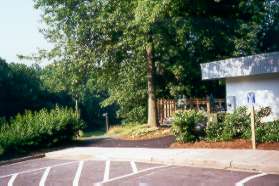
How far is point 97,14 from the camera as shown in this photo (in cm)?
2348

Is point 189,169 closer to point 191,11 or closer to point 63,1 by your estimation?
point 191,11

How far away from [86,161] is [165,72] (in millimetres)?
16525

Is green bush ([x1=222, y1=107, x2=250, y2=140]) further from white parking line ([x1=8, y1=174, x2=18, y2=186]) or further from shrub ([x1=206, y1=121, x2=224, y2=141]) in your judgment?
white parking line ([x1=8, y1=174, x2=18, y2=186])

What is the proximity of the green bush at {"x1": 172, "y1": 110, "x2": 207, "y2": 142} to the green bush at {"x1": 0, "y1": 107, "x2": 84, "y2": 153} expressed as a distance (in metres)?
7.09

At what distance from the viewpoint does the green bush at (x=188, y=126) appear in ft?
55.2

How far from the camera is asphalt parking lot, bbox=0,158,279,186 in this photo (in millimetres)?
10259

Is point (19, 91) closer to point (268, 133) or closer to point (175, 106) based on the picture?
point (175, 106)

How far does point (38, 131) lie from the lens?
20.4m

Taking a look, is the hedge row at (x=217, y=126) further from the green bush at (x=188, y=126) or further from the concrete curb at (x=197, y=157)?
the concrete curb at (x=197, y=157)

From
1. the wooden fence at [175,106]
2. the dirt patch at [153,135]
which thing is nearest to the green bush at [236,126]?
the dirt patch at [153,135]

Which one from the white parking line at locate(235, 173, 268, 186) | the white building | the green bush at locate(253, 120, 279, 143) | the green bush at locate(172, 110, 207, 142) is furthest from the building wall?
the white parking line at locate(235, 173, 268, 186)

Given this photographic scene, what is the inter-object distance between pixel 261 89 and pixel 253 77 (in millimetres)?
870

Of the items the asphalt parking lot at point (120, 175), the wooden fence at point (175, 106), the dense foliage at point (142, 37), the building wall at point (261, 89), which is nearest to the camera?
the asphalt parking lot at point (120, 175)

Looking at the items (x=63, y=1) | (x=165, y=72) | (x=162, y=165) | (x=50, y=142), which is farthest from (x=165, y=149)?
(x=165, y=72)
